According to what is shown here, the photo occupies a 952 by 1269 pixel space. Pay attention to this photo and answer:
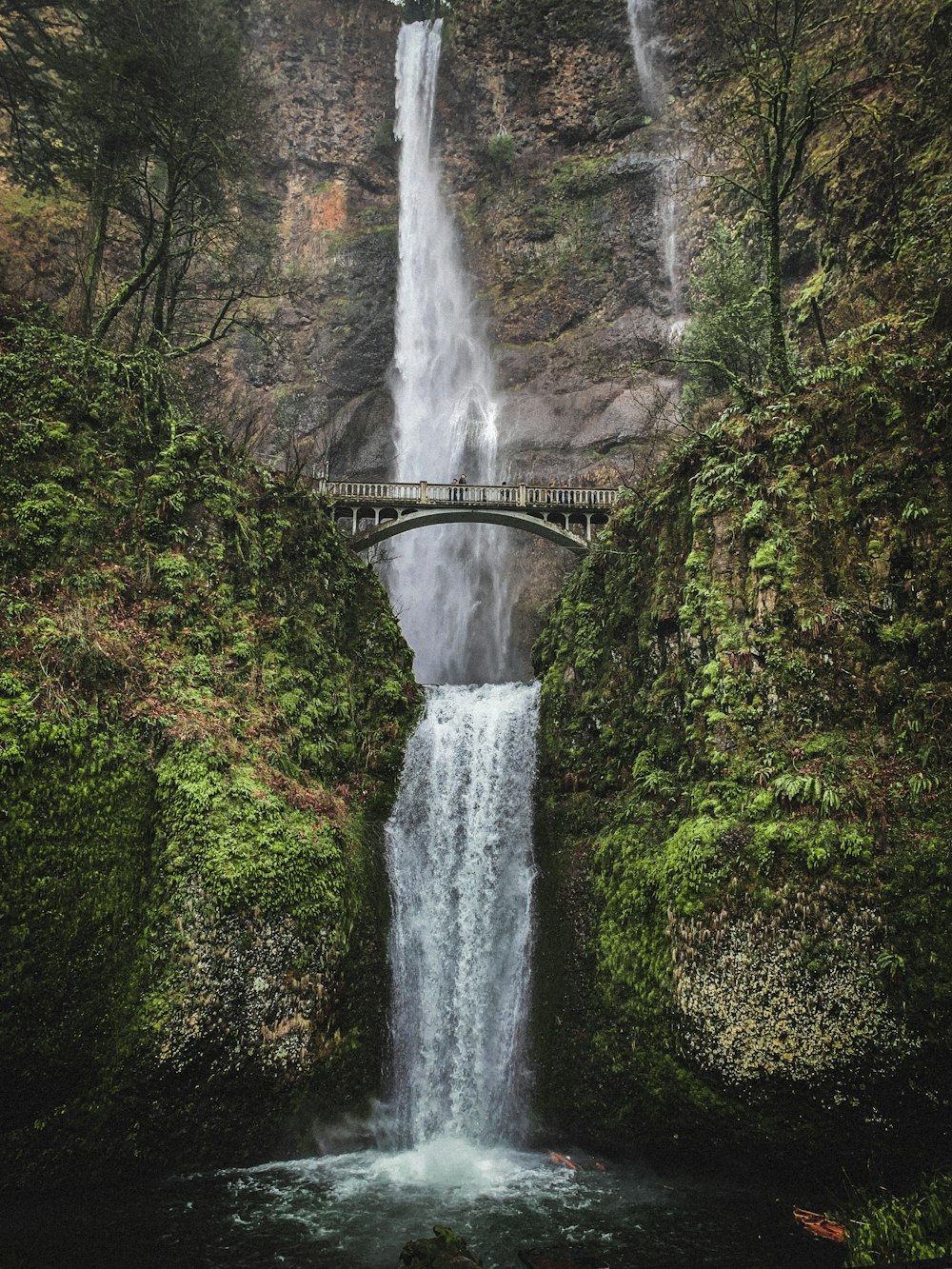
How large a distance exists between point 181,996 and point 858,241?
21.2 m

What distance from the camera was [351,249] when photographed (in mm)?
39750

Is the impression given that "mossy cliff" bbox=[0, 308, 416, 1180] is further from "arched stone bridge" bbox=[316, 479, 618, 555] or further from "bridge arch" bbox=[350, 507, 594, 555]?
"bridge arch" bbox=[350, 507, 594, 555]

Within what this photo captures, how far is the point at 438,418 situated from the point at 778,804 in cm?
2875

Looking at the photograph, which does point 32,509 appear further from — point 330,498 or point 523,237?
point 523,237

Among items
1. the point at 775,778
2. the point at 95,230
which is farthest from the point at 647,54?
the point at 775,778

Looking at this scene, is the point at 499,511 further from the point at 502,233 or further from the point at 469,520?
the point at 502,233

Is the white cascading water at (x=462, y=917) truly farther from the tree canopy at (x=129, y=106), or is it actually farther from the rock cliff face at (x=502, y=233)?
the rock cliff face at (x=502, y=233)

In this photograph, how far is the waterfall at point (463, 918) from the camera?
37.7 feet

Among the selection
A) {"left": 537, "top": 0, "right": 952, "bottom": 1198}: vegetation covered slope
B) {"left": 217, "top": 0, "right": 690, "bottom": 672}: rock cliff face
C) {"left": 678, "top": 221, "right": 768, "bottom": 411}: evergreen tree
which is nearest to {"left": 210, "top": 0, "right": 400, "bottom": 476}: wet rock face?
{"left": 217, "top": 0, "right": 690, "bottom": 672}: rock cliff face

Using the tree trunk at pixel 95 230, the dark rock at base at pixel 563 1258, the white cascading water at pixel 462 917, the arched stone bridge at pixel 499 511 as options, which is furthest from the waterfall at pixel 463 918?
the arched stone bridge at pixel 499 511

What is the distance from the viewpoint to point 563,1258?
7723mm

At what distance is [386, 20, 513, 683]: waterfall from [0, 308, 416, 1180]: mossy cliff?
17.9 meters

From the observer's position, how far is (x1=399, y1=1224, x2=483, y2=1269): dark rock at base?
703cm

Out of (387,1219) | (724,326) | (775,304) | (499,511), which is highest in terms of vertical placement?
(724,326)
